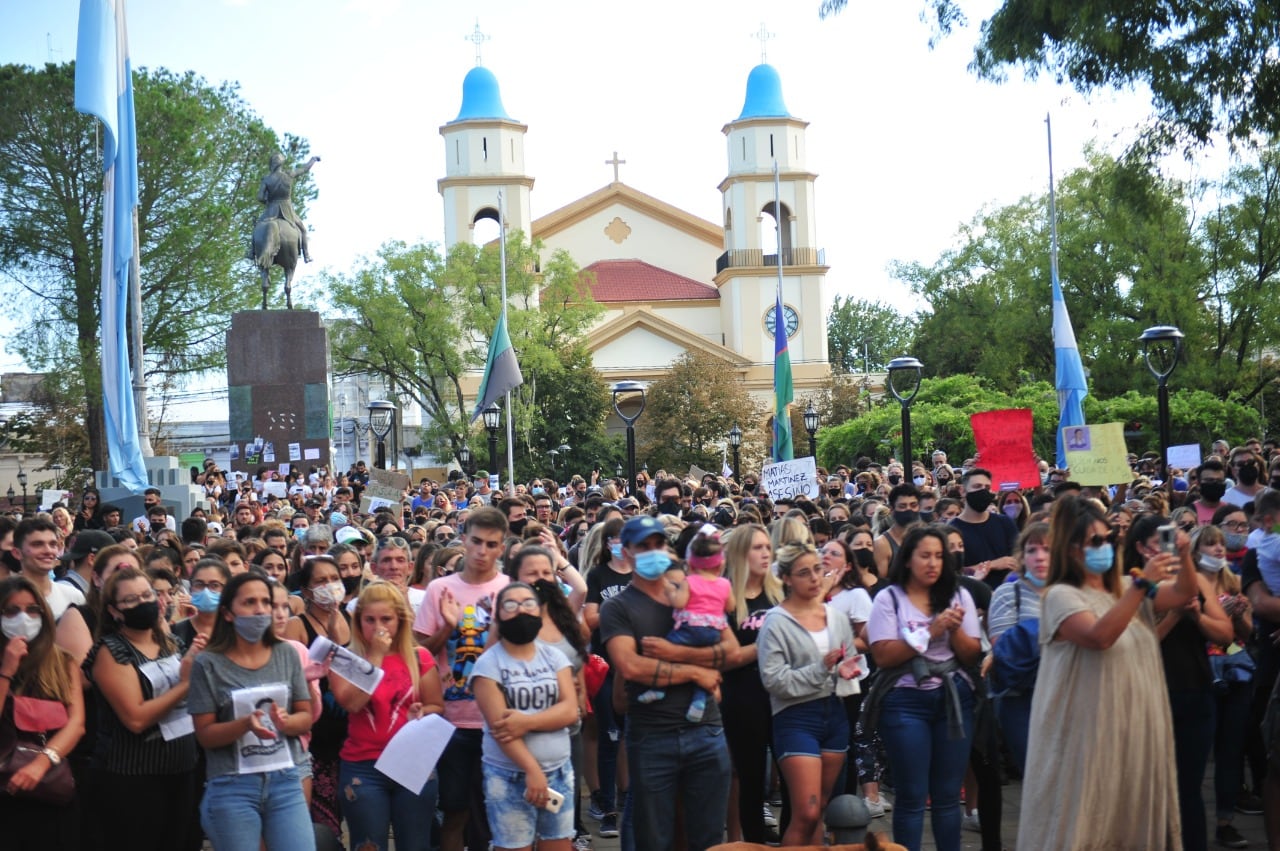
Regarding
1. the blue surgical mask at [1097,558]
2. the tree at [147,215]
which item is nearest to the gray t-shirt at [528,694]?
the blue surgical mask at [1097,558]

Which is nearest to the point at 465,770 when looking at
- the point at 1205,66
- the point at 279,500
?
the point at 1205,66

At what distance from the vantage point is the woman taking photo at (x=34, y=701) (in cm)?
610

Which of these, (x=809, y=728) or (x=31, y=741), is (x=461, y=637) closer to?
(x=809, y=728)

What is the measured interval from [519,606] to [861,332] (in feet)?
348

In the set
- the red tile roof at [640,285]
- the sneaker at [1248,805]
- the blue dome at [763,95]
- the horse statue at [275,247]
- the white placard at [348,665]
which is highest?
the blue dome at [763,95]

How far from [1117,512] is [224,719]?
21.1 feet

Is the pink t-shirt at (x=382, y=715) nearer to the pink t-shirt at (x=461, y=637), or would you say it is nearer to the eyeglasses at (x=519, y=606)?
the pink t-shirt at (x=461, y=637)

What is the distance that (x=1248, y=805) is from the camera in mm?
8570

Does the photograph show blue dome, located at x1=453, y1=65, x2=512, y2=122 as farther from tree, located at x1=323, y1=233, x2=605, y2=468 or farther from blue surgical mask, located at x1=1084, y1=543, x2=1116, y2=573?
blue surgical mask, located at x1=1084, y1=543, x2=1116, y2=573

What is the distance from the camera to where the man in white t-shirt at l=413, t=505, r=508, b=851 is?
718cm

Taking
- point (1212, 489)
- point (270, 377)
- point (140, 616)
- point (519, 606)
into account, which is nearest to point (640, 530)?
point (519, 606)

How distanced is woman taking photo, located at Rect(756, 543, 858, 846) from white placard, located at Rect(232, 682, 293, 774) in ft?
6.96

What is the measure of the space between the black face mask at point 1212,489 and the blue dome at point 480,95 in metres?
64.7

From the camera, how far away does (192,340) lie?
43.8m
